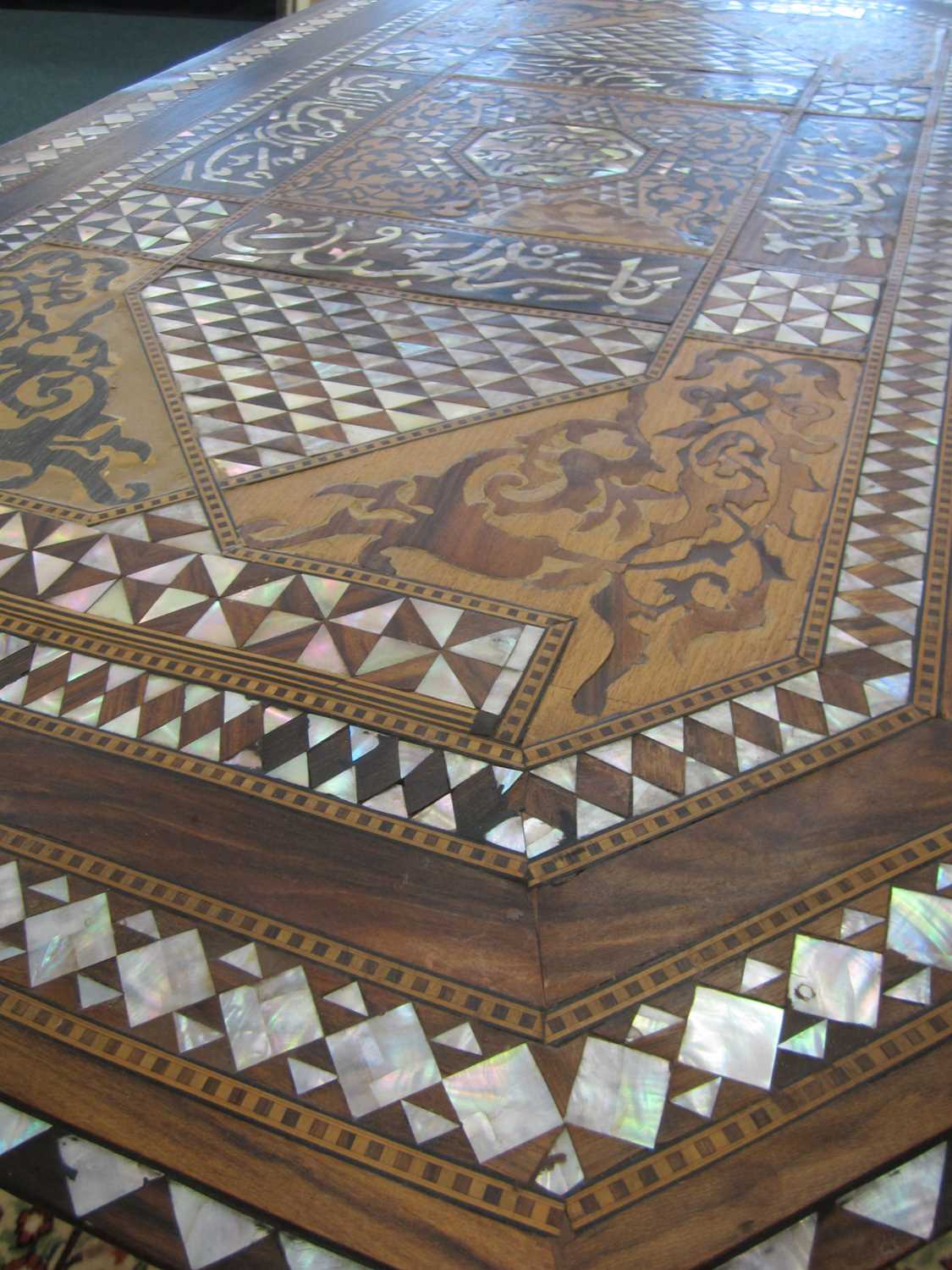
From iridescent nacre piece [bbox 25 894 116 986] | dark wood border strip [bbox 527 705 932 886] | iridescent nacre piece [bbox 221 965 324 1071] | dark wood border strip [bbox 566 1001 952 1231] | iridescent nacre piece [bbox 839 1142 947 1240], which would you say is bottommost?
iridescent nacre piece [bbox 839 1142 947 1240]

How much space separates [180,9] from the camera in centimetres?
618

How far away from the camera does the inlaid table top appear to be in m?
0.93

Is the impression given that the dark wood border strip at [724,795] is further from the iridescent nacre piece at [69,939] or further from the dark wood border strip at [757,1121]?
the iridescent nacre piece at [69,939]

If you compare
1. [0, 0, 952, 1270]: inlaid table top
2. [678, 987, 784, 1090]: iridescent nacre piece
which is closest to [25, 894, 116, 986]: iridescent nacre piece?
[0, 0, 952, 1270]: inlaid table top

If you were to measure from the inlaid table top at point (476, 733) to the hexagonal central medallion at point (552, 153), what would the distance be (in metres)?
0.30

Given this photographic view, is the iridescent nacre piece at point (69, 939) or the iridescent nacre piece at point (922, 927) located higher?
the iridescent nacre piece at point (69, 939)

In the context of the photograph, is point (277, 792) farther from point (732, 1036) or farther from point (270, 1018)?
point (732, 1036)

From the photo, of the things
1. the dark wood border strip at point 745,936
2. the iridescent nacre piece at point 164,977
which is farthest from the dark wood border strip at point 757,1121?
the iridescent nacre piece at point 164,977

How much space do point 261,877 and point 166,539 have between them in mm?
682

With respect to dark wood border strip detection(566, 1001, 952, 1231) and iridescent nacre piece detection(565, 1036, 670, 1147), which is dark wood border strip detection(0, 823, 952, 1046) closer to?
iridescent nacre piece detection(565, 1036, 670, 1147)

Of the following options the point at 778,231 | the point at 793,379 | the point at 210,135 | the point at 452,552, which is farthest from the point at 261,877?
the point at 210,135

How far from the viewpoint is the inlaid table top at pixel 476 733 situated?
3.06 feet

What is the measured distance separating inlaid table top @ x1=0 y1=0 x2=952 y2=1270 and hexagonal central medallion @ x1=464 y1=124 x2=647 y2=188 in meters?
0.30

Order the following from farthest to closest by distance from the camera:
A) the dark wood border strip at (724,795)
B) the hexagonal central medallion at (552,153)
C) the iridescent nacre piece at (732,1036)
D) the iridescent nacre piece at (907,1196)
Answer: the hexagonal central medallion at (552,153) → the dark wood border strip at (724,795) → the iridescent nacre piece at (732,1036) → the iridescent nacre piece at (907,1196)
